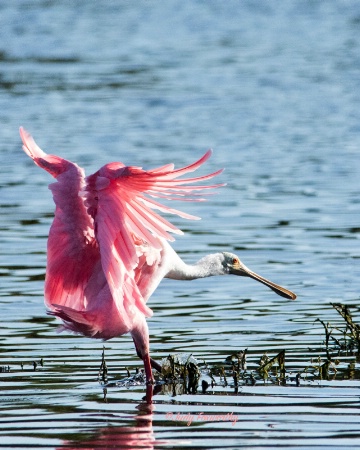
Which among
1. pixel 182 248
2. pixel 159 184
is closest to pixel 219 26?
pixel 182 248

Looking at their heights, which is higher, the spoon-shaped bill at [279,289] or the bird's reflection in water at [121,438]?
the spoon-shaped bill at [279,289]

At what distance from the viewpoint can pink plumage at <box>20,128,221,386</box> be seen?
7355 mm

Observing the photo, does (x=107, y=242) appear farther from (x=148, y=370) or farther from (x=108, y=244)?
(x=148, y=370)

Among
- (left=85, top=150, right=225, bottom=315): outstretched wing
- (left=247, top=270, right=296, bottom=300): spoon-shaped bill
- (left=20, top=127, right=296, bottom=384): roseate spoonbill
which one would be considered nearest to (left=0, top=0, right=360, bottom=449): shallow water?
(left=247, top=270, right=296, bottom=300): spoon-shaped bill

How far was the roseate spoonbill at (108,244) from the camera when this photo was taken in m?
7.36

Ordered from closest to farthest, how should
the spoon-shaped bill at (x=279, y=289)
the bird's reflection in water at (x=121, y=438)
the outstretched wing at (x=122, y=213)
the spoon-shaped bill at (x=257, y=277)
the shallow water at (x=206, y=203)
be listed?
the bird's reflection in water at (x=121, y=438)
the shallow water at (x=206, y=203)
the outstretched wing at (x=122, y=213)
the spoon-shaped bill at (x=257, y=277)
the spoon-shaped bill at (x=279, y=289)

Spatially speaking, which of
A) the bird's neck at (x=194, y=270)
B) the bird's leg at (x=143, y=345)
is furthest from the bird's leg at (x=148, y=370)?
the bird's neck at (x=194, y=270)

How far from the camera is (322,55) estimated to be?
24719 millimetres

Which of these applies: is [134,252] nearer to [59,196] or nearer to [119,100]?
[59,196]

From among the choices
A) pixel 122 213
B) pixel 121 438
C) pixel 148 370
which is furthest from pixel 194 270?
pixel 121 438

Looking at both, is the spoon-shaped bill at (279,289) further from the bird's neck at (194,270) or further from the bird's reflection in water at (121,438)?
the bird's reflection in water at (121,438)

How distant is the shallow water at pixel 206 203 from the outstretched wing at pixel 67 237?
461 millimetres

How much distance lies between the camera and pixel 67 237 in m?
7.68

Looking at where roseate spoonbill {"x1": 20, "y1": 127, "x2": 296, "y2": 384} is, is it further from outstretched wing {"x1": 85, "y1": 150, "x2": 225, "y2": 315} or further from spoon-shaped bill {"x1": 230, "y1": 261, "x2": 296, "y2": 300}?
spoon-shaped bill {"x1": 230, "y1": 261, "x2": 296, "y2": 300}
